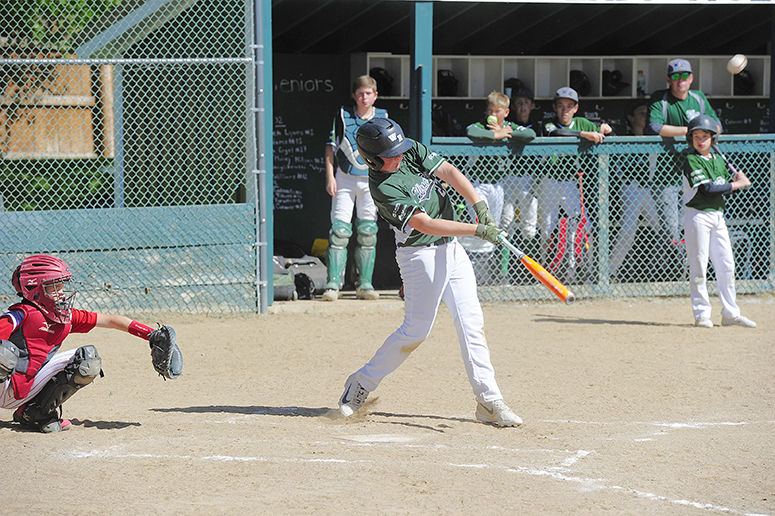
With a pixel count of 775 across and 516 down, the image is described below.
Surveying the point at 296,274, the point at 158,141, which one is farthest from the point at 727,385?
the point at 158,141

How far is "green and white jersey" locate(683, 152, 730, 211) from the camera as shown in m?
9.22

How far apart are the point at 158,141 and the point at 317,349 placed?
486 cm

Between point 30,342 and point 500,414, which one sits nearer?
point 30,342

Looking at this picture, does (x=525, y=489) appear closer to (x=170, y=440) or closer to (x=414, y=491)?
(x=414, y=491)

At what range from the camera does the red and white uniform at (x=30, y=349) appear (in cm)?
564

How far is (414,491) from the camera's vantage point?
4.67 metres

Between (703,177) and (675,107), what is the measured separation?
1799mm

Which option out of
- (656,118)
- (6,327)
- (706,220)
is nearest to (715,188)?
(706,220)

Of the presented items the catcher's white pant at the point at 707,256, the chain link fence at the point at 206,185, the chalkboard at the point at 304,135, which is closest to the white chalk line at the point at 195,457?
the chain link fence at the point at 206,185

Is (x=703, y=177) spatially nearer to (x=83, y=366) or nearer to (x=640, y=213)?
(x=640, y=213)

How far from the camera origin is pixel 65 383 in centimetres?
570

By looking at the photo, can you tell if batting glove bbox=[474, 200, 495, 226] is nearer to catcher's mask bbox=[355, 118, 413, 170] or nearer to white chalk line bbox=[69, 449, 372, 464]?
catcher's mask bbox=[355, 118, 413, 170]

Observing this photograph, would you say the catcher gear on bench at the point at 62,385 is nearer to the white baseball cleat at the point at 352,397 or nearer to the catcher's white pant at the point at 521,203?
the white baseball cleat at the point at 352,397

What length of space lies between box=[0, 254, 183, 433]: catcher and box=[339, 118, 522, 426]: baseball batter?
53.4 inches
